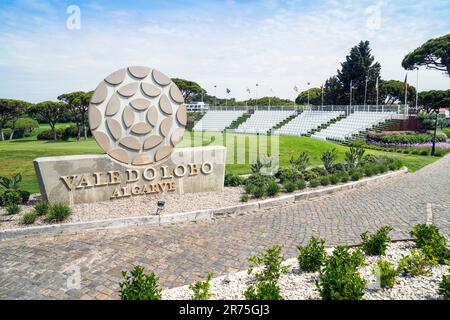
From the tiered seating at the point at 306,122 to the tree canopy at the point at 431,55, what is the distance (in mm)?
19369

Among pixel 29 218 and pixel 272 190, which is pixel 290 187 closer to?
pixel 272 190

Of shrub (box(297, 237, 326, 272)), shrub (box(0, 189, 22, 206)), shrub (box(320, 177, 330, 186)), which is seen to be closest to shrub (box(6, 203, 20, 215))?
shrub (box(0, 189, 22, 206))

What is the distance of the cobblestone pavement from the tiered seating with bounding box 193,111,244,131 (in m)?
39.5

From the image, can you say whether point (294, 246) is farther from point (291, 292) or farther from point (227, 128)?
point (227, 128)

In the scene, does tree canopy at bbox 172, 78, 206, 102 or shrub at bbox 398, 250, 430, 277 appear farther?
tree canopy at bbox 172, 78, 206, 102

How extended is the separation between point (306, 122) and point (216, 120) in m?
16.2

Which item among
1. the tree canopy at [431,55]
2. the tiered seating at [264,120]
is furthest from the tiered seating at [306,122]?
the tree canopy at [431,55]

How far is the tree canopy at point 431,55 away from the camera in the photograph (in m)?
47.2


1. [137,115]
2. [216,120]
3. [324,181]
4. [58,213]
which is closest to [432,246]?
[324,181]

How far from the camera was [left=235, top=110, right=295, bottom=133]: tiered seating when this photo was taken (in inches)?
1799

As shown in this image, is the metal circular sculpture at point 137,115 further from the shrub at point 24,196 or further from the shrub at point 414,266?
the shrub at point 414,266

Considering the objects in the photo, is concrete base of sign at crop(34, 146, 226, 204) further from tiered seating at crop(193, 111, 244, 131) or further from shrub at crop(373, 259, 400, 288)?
tiered seating at crop(193, 111, 244, 131)

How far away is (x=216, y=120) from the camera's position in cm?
5381

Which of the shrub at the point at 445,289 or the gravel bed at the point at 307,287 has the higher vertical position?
the shrub at the point at 445,289
